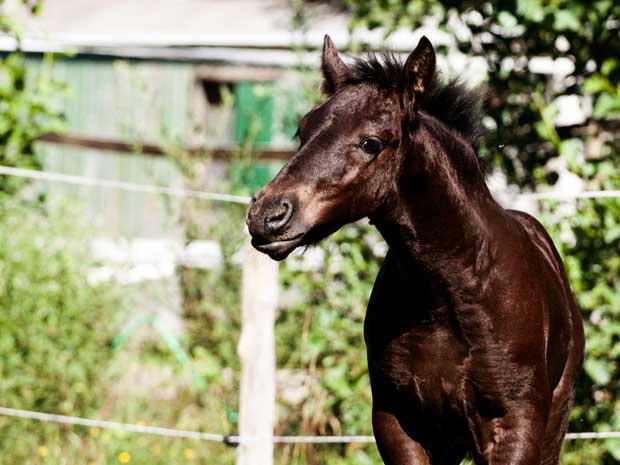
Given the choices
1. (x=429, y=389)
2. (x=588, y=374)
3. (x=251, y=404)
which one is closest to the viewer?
(x=429, y=389)

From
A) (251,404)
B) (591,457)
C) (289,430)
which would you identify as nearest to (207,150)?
(289,430)

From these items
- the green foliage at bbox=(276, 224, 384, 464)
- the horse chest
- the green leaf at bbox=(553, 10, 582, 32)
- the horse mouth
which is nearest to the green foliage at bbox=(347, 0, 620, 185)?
the green leaf at bbox=(553, 10, 582, 32)

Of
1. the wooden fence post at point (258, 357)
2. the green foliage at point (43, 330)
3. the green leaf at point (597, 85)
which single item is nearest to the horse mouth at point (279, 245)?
the wooden fence post at point (258, 357)

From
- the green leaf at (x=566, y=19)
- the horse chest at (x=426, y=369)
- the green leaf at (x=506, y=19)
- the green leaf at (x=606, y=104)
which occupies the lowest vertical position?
the horse chest at (x=426, y=369)

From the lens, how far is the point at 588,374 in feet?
18.4

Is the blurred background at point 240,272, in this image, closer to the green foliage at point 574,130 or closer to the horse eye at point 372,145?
the green foliage at point 574,130

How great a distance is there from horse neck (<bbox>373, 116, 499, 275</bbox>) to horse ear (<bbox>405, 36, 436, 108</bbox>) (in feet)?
0.41

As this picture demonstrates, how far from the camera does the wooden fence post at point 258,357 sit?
4910mm

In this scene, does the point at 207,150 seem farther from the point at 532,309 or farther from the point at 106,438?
the point at 532,309

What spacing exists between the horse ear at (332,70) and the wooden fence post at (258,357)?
1.41m

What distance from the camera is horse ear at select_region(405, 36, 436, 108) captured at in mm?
3350

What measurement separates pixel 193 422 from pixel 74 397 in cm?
71

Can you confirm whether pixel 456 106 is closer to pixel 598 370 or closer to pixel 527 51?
pixel 598 370

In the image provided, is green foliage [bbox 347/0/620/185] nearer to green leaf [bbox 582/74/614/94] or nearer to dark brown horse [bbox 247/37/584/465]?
green leaf [bbox 582/74/614/94]
